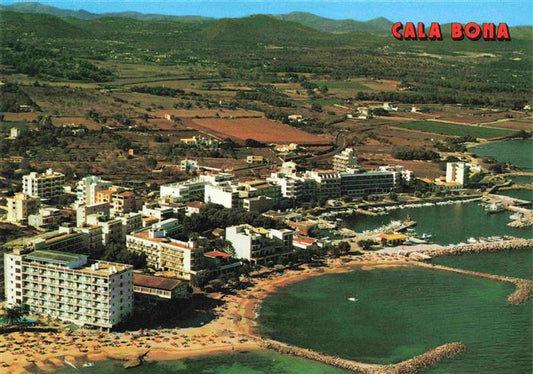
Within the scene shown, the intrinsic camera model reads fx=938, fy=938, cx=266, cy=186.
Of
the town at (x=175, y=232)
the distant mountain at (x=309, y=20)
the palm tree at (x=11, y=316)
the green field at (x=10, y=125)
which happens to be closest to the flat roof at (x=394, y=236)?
the town at (x=175, y=232)

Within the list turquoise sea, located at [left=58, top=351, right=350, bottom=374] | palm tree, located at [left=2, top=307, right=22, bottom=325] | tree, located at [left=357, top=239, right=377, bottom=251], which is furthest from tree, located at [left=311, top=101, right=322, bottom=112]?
turquoise sea, located at [left=58, top=351, right=350, bottom=374]

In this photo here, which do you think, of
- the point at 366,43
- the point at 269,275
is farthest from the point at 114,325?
the point at 366,43

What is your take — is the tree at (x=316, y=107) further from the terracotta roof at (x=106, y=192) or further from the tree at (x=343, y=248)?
the tree at (x=343, y=248)

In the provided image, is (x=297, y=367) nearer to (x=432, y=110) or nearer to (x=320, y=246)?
(x=320, y=246)

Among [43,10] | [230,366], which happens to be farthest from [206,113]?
[43,10]

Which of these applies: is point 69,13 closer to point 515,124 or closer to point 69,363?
point 515,124
